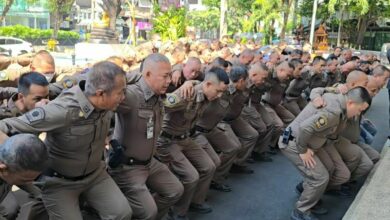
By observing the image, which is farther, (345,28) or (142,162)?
(345,28)

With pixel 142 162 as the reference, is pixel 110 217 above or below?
below

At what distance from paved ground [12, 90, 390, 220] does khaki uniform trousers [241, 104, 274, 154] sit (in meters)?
0.30

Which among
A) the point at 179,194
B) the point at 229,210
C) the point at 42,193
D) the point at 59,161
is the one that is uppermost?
the point at 59,161

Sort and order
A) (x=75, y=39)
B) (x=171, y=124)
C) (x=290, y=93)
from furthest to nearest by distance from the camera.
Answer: (x=75, y=39) → (x=290, y=93) → (x=171, y=124)

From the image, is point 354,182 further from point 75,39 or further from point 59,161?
point 75,39

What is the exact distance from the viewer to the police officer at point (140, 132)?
321 centimetres

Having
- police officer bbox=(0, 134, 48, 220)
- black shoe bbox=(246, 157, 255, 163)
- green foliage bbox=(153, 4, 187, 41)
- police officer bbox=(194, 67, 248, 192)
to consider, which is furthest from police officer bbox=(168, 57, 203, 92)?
green foliage bbox=(153, 4, 187, 41)

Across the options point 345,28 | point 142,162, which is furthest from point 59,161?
point 345,28

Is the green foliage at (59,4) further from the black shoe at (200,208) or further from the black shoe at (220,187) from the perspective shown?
the black shoe at (200,208)

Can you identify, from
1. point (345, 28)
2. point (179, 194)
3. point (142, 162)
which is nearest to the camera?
point (142, 162)

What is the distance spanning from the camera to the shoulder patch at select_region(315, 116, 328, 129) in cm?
384

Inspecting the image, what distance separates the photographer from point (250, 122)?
580cm

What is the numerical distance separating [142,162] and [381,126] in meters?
6.81

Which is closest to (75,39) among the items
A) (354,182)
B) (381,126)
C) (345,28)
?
(345,28)
